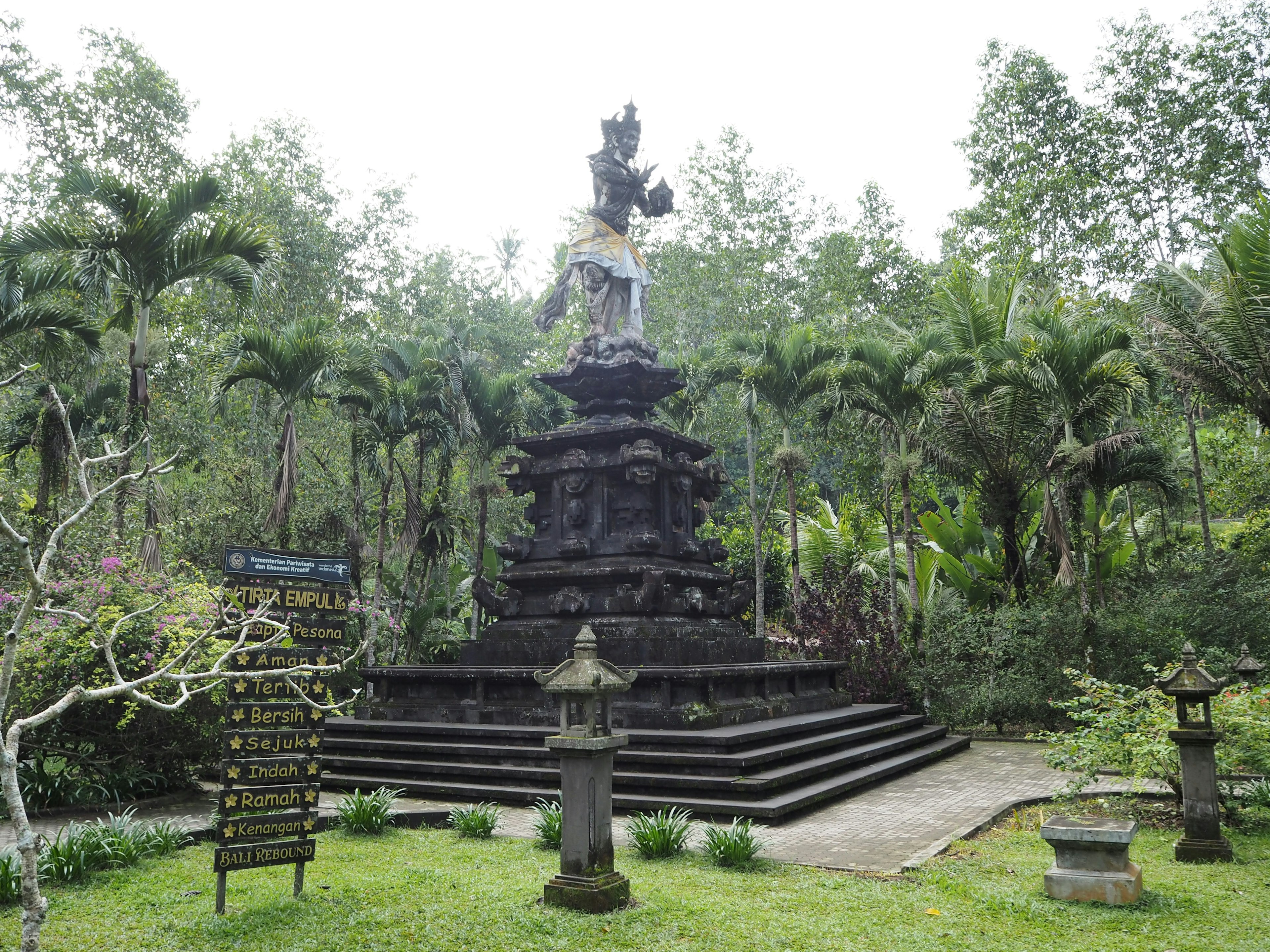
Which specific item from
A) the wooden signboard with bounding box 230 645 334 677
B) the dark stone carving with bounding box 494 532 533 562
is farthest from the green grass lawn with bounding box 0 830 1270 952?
the dark stone carving with bounding box 494 532 533 562

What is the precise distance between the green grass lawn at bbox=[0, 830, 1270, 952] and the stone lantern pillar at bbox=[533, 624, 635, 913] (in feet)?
0.48

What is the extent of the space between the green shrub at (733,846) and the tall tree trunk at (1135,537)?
1361 centimetres

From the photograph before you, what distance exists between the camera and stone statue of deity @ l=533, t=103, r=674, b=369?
1419 centimetres

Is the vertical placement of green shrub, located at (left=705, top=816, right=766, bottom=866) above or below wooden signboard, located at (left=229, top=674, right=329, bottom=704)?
below

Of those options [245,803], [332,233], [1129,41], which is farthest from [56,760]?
[1129,41]

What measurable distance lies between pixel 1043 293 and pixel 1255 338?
5.50 m

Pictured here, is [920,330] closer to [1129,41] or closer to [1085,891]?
[1129,41]

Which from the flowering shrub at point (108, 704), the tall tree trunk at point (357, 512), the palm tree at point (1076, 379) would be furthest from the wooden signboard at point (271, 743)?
the palm tree at point (1076, 379)

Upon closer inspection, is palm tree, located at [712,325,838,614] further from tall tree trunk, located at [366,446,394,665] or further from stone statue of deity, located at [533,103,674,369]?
tall tree trunk, located at [366,446,394,665]

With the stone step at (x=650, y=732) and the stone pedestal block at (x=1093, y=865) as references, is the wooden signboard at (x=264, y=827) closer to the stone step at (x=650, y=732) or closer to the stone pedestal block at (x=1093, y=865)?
the stone step at (x=650, y=732)

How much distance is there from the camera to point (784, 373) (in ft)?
58.2

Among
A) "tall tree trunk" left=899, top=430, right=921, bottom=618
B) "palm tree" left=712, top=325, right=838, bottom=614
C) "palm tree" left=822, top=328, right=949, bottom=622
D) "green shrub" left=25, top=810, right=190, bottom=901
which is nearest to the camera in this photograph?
"green shrub" left=25, top=810, right=190, bottom=901

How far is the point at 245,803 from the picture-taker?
557 centimetres

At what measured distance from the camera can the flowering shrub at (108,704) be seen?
8.60m
